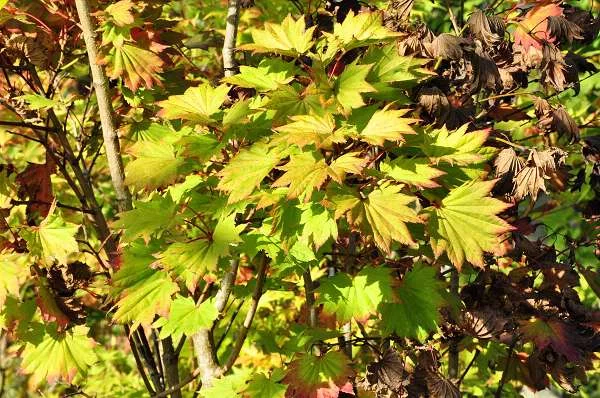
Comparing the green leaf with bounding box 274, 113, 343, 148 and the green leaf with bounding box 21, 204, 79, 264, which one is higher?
the green leaf with bounding box 274, 113, 343, 148

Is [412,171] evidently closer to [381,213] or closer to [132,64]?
[381,213]

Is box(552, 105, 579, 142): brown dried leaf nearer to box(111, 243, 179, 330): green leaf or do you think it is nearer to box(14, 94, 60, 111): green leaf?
box(111, 243, 179, 330): green leaf

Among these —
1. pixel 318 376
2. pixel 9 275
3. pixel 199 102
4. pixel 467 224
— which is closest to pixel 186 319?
pixel 318 376

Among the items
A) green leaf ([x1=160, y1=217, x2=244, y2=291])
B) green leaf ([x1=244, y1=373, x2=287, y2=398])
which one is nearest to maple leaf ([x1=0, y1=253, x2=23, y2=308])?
green leaf ([x1=160, y1=217, x2=244, y2=291])

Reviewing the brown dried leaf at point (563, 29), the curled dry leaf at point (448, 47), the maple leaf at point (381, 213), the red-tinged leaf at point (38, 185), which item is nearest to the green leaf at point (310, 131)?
the maple leaf at point (381, 213)

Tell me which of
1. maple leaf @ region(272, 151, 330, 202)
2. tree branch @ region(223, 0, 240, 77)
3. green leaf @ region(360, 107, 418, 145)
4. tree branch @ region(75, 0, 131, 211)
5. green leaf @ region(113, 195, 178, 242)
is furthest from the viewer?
tree branch @ region(223, 0, 240, 77)

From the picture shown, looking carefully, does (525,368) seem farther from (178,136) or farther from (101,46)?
(101,46)

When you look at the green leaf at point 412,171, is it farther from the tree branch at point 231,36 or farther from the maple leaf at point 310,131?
the tree branch at point 231,36
